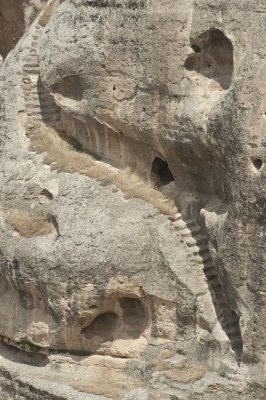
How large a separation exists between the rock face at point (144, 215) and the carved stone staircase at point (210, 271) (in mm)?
22

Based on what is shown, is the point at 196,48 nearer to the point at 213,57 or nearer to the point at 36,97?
the point at 213,57

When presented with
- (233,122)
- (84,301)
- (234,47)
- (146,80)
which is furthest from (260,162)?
(84,301)

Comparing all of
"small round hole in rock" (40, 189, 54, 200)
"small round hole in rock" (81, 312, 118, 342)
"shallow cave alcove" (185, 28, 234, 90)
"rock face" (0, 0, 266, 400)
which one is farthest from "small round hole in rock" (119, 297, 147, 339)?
"shallow cave alcove" (185, 28, 234, 90)

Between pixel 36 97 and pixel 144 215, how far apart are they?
12.4 ft

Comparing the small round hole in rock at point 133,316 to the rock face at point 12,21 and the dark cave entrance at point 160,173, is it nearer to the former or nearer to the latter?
the dark cave entrance at point 160,173

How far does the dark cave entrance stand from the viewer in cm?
1750

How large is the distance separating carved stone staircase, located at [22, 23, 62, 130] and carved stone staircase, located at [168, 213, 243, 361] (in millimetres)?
3598

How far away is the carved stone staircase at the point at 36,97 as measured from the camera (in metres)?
19.2

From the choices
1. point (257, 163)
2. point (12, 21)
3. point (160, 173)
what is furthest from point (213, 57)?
point (12, 21)

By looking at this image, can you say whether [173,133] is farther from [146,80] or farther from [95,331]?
[95,331]

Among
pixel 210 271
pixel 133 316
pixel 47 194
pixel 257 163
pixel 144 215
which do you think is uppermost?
pixel 257 163

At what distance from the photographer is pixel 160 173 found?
17.7 m

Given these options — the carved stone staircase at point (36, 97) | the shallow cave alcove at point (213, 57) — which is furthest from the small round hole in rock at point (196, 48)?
the carved stone staircase at point (36, 97)

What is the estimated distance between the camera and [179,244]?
16.8m
